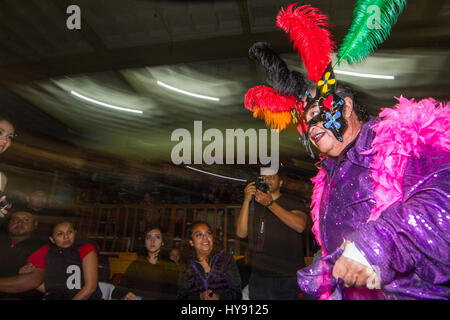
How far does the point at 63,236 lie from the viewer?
246cm

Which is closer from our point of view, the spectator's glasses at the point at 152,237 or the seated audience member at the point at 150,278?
the seated audience member at the point at 150,278

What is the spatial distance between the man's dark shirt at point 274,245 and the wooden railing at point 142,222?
5.64 ft

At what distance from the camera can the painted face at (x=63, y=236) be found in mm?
2439

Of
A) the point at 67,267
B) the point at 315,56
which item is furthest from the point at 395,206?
the point at 67,267

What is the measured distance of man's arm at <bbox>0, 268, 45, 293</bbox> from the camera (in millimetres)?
2180

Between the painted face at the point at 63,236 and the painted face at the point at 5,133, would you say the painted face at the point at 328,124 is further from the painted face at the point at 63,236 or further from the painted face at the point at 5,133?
the painted face at the point at 63,236

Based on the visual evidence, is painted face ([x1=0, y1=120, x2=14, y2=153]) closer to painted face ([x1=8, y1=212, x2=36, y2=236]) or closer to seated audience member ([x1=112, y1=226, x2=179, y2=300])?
painted face ([x1=8, y1=212, x2=36, y2=236])

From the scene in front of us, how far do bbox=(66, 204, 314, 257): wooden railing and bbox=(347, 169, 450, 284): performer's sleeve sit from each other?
3323mm

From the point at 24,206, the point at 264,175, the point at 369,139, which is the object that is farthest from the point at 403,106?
the point at 24,206

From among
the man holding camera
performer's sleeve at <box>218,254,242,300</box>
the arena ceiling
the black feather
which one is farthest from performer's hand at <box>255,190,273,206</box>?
the arena ceiling

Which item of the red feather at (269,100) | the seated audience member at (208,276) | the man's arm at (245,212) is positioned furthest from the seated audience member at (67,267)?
the red feather at (269,100)

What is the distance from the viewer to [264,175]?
230cm

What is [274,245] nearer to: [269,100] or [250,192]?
[250,192]
